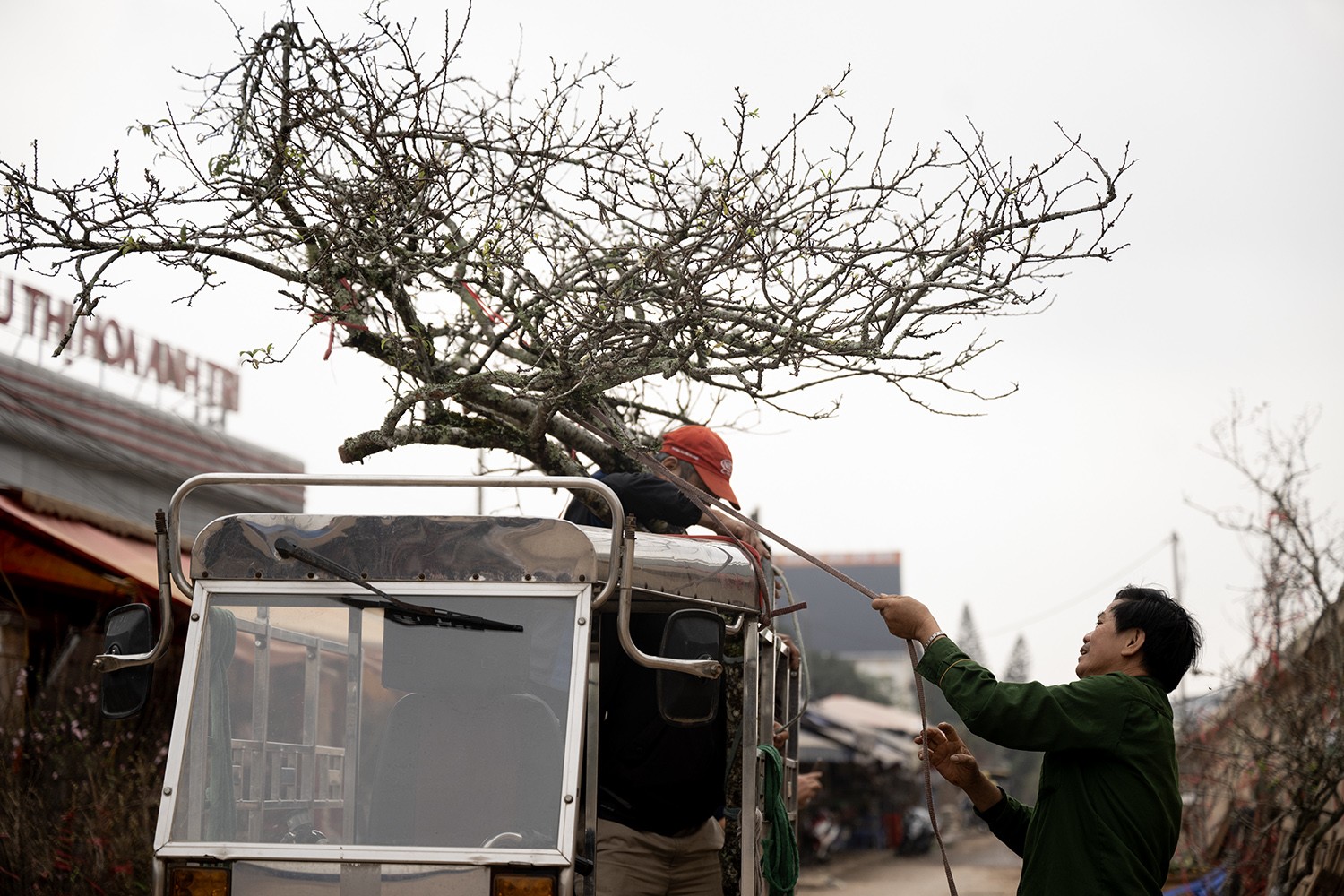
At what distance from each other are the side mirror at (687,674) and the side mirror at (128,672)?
6.10ft

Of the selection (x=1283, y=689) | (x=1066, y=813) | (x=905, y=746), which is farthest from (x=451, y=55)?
(x=905, y=746)

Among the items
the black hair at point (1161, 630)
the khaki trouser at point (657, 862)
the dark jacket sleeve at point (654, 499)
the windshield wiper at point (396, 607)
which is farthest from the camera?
the dark jacket sleeve at point (654, 499)

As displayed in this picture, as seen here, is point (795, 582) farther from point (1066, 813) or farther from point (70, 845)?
point (1066, 813)

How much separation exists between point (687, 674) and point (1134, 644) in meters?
1.36

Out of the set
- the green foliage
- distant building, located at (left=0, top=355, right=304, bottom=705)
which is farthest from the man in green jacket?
distant building, located at (left=0, top=355, right=304, bottom=705)

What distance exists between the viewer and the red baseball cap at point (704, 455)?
21.4ft

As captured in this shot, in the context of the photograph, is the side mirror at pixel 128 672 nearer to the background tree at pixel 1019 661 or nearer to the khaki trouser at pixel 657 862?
the khaki trouser at pixel 657 862

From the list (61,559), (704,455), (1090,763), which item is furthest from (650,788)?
(61,559)

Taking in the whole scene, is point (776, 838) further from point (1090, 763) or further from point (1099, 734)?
point (1099, 734)

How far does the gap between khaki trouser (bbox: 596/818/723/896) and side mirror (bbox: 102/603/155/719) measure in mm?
1720

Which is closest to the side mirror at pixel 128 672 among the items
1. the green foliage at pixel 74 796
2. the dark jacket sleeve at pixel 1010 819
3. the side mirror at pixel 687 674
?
the side mirror at pixel 687 674

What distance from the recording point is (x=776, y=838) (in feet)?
17.6

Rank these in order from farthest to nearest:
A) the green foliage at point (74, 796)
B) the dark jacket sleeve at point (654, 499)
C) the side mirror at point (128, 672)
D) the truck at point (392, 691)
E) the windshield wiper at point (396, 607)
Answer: the green foliage at point (74, 796) → the dark jacket sleeve at point (654, 499) → the side mirror at point (128, 672) → the windshield wiper at point (396, 607) → the truck at point (392, 691)

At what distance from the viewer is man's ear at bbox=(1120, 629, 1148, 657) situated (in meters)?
4.02
